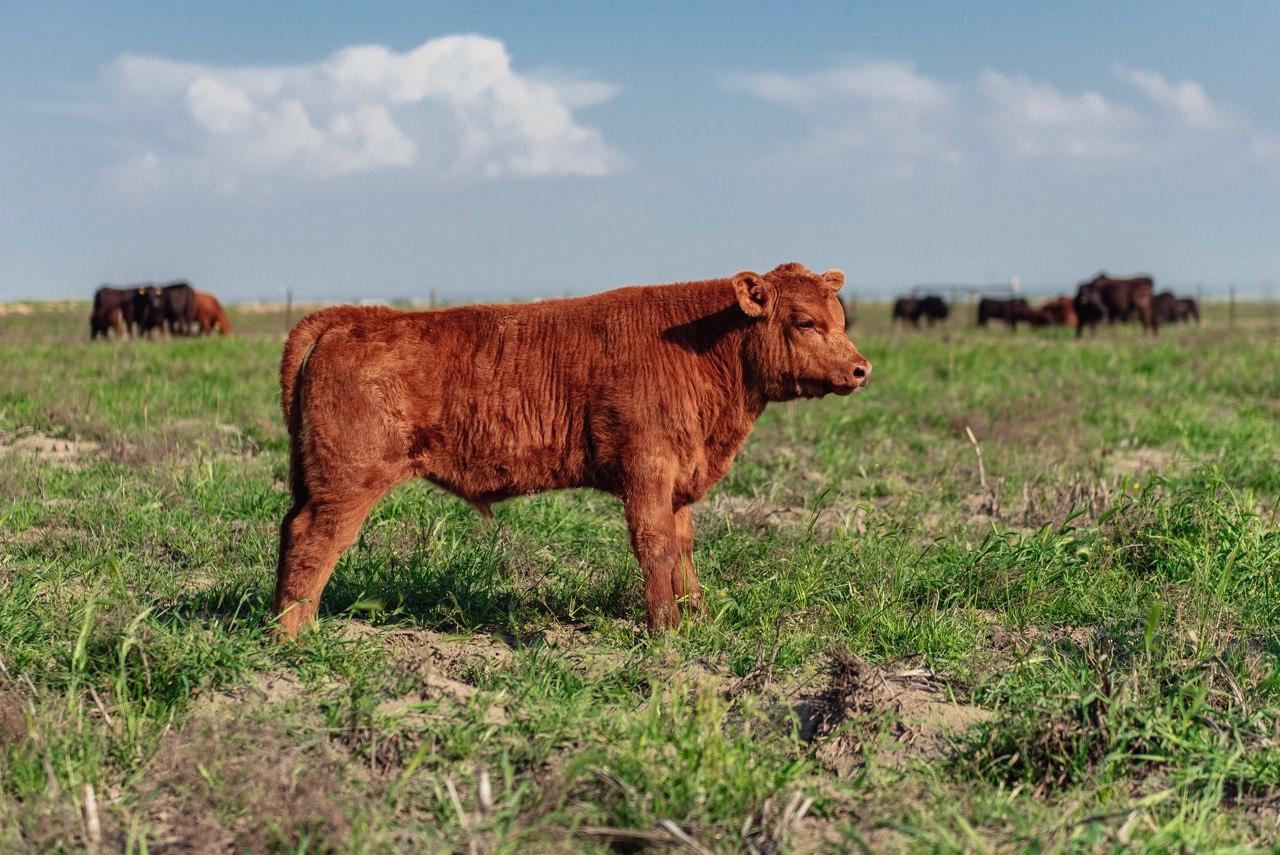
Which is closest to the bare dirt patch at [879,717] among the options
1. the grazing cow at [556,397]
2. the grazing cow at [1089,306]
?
the grazing cow at [556,397]

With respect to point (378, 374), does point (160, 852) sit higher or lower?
lower

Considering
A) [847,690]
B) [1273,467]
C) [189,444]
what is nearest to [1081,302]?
[1273,467]

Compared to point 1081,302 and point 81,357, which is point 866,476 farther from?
point 1081,302

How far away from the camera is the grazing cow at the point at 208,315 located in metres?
31.3

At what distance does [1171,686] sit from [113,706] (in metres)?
3.86

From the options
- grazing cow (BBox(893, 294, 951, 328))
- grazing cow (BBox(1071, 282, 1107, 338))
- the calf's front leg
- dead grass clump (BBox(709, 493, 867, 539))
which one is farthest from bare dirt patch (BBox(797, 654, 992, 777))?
grazing cow (BBox(893, 294, 951, 328))

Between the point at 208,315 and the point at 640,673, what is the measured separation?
97.4ft

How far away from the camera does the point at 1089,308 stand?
35.4 m

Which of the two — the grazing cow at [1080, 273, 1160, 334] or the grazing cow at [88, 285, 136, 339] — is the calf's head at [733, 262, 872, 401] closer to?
the grazing cow at [88, 285, 136, 339]

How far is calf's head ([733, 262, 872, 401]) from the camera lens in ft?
17.7

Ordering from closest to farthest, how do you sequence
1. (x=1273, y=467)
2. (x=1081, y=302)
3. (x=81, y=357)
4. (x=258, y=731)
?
1. (x=258, y=731)
2. (x=1273, y=467)
3. (x=81, y=357)
4. (x=1081, y=302)

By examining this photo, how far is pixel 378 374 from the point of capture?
5.16 meters

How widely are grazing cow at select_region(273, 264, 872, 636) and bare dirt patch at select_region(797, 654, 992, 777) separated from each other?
0.92 metres

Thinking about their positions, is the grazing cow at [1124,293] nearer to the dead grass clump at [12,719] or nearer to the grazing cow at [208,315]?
the grazing cow at [208,315]
